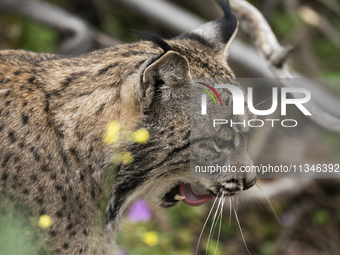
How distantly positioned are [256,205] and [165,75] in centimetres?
459

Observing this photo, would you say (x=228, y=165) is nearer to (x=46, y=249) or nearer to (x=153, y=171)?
(x=153, y=171)

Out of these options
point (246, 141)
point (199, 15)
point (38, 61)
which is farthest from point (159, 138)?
point (199, 15)

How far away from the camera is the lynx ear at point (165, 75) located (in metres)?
2.47

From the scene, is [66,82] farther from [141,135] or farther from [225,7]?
[225,7]

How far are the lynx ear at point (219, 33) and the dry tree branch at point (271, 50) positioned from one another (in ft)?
2.32

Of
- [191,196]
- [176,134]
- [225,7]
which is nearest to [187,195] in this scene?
[191,196]

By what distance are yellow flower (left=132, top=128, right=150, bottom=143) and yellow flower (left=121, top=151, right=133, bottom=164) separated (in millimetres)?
128

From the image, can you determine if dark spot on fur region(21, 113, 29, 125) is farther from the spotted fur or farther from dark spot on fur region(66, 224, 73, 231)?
dark spot on fur region(66, 224, 73, 231)

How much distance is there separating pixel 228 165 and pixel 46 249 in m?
1.52

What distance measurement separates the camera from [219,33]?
11.2 feet

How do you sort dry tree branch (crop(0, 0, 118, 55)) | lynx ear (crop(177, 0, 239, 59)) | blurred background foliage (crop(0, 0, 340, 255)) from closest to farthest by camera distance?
1. lynx ear (crop(177, 0, 239, 59))
2. blurred background foliage (crop(0, 0, 340, 255))
3. dry tree branch (crop(0, 0, 118, 55))

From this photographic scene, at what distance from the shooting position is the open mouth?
336 cm

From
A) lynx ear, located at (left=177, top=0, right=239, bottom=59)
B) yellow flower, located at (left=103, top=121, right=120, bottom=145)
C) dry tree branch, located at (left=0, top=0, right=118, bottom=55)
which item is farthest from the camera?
dry tree branch, located at (left=0, top=0, right=118, bottom=55)

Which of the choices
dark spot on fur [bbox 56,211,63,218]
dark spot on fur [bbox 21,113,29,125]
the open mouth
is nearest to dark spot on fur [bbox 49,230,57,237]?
dark spot on fur [bbox 56,211,63,218]
